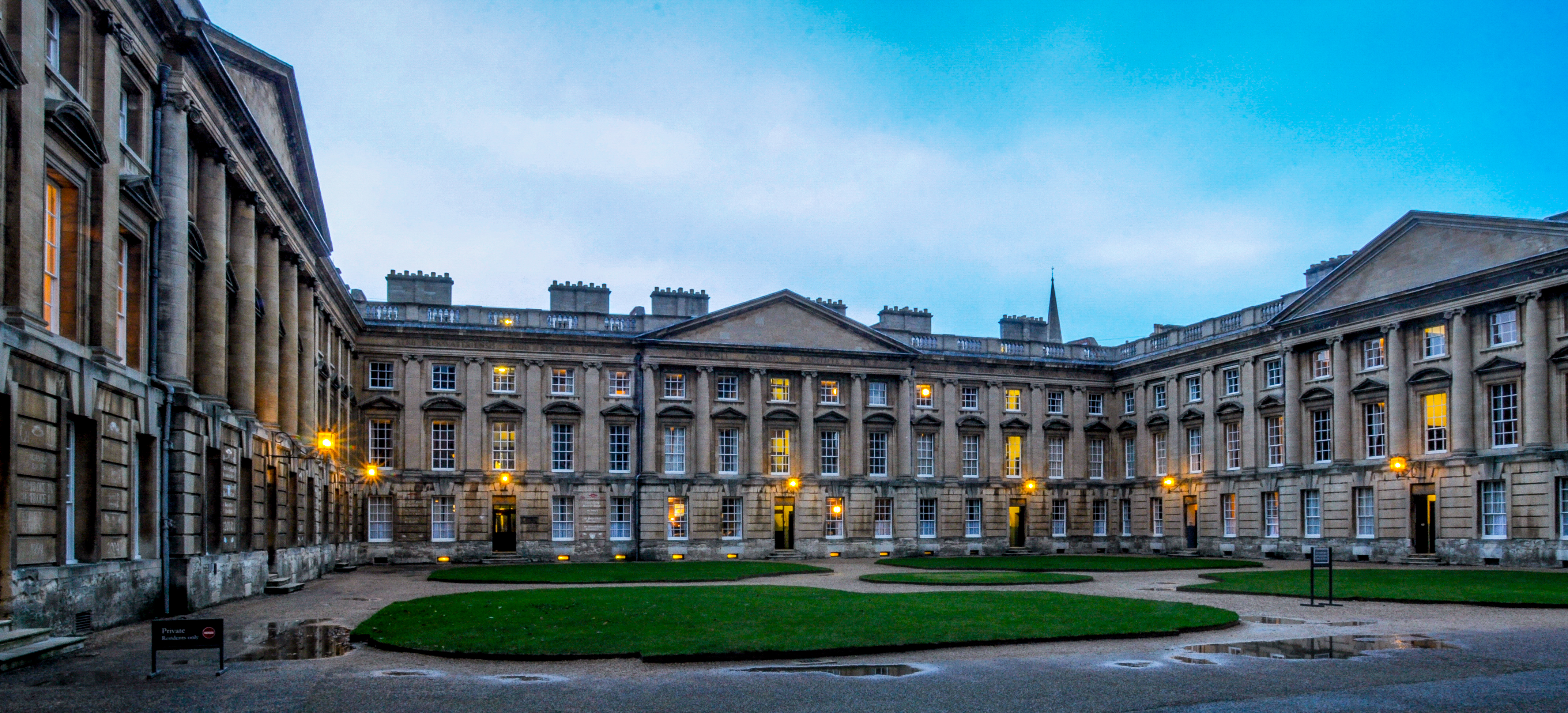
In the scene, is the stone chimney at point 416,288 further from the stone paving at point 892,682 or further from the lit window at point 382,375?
the stone paving at point 892,682

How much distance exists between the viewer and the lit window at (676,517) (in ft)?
176

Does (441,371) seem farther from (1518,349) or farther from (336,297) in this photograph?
(1518,349)

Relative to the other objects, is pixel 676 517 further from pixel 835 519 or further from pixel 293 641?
pixel 293 641

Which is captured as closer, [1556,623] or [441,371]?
[1556,623]

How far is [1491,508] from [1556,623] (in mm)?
23701

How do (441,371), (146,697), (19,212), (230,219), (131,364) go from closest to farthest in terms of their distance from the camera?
(146,697) → (19,212) → (131,364) → (230,219) → (441,371)

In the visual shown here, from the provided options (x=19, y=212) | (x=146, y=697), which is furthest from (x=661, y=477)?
(x=146, y=697)

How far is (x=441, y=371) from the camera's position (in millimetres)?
51844

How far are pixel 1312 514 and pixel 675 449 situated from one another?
88.2 ft

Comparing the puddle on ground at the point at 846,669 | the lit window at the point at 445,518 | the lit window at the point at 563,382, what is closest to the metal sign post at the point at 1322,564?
the puddle on ground at the point at 846,669

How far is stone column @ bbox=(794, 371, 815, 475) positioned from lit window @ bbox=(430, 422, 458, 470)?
15.3 meters

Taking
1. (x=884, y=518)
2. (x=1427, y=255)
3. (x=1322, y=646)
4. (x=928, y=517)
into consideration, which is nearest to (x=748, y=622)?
(x=1322, y=646)

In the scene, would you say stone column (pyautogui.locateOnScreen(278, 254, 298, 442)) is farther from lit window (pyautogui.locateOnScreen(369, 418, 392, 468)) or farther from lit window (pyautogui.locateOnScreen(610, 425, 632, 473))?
lit window (pyautogui.locateOnScreen(610, 425, 632, 473))

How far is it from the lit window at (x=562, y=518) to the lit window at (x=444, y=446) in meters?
4.59
